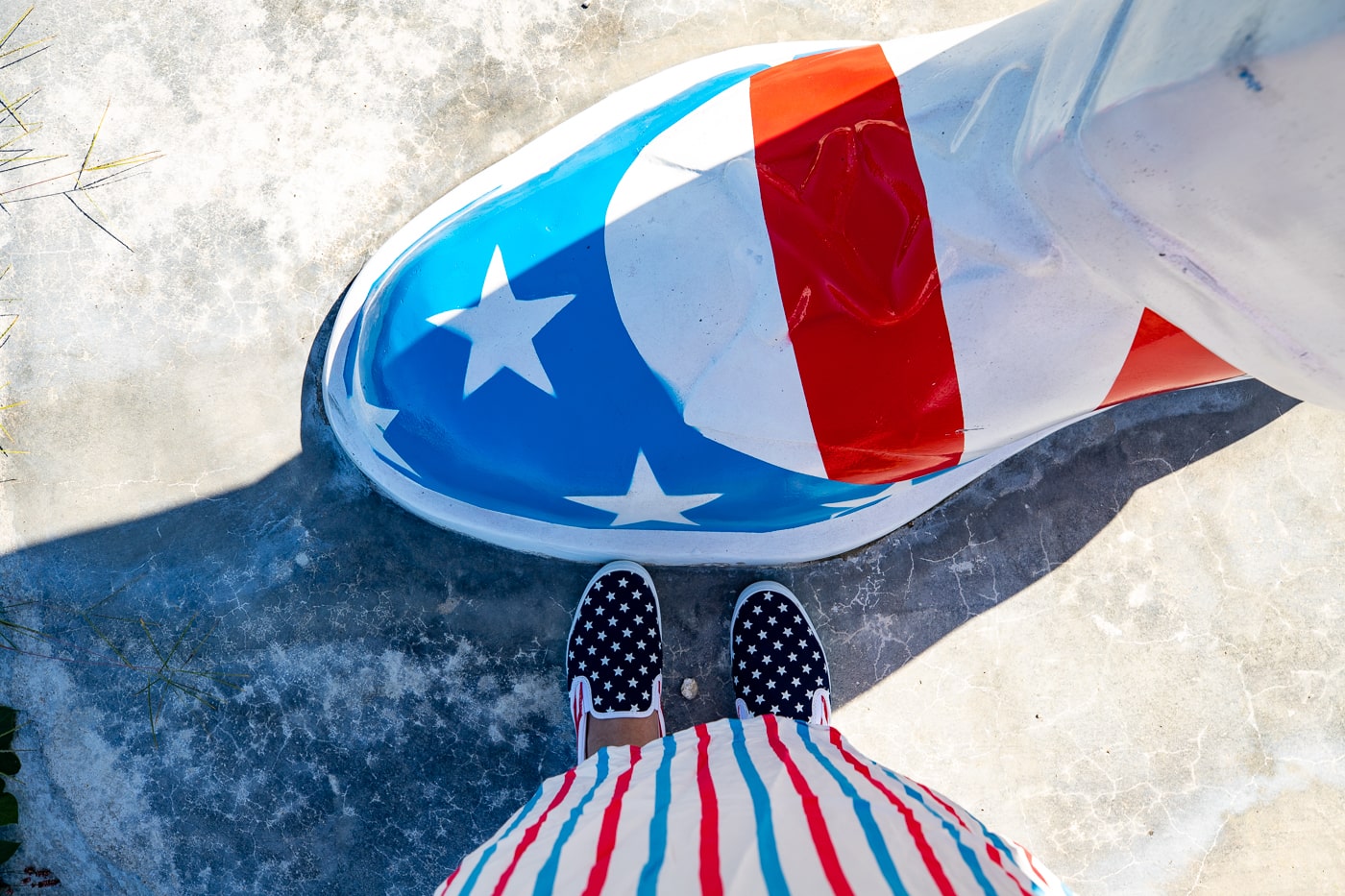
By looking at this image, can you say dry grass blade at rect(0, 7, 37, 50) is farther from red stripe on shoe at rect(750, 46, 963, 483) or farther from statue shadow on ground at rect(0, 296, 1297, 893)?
red stripe on shoe at rect(750, 46, 963, 483)

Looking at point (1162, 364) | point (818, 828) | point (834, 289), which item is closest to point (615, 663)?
point (818, 828)

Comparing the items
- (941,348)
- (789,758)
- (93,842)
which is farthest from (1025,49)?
(93,842)

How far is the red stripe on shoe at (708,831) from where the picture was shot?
75 centimetres

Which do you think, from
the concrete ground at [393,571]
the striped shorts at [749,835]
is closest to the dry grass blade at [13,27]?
the concrete ground at [393,571]

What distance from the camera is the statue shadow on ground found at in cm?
151

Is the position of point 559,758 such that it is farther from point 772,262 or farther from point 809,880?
point 772,262

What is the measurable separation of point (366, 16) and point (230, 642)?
128 centimetres

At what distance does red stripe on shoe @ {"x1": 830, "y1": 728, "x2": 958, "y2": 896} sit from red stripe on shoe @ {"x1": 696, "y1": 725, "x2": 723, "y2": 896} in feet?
0.70

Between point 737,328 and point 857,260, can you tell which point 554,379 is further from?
point 857,260

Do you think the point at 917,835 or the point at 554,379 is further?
the point at 554,379

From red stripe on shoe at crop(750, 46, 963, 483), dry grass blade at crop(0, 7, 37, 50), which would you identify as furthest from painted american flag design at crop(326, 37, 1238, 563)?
dry grass blade at crop(0, 7, 37, 50)

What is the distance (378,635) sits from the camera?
1526 millimetres

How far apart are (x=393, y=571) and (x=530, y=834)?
2.34ft

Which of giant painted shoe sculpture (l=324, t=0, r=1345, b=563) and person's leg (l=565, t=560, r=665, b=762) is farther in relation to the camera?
person's leg (l=565, t=560, r=665, b=762)
